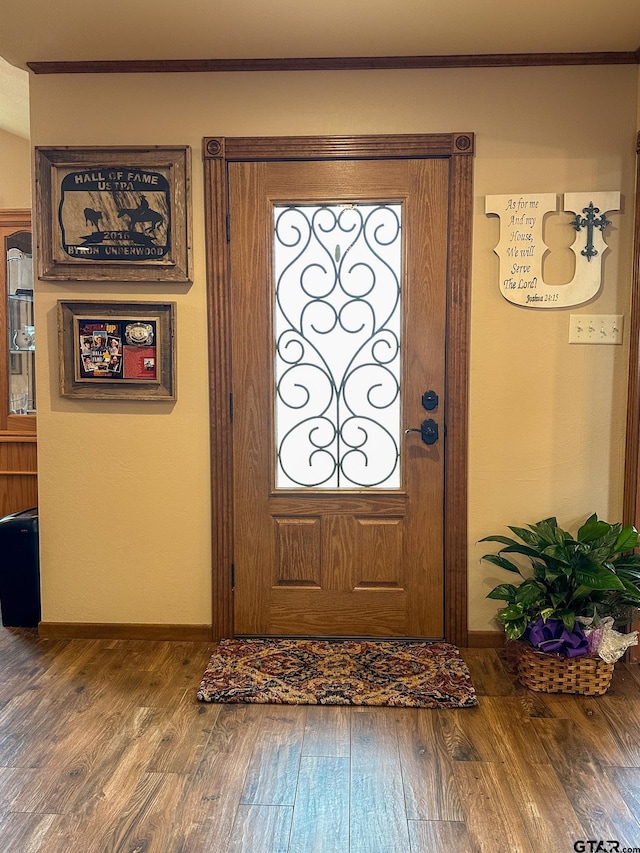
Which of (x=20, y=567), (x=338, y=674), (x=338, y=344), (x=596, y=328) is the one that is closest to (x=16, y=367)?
(x=20, y=567)

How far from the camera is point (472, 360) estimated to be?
3.11 m

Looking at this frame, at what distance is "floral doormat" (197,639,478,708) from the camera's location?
2.72m

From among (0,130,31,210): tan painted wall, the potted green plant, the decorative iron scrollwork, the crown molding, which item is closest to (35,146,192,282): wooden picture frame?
the crown molding

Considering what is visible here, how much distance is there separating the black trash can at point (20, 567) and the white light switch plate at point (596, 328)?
8.14ft

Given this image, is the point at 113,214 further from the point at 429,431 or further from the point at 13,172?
the point at 13,172

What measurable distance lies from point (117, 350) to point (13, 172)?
195 centimetres

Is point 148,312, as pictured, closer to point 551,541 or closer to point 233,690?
point 233,690

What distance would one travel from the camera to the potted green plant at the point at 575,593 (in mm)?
2775

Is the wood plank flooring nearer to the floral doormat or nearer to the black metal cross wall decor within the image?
the floral doormat

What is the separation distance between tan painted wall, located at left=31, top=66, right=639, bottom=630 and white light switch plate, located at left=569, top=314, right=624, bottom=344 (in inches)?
1.5

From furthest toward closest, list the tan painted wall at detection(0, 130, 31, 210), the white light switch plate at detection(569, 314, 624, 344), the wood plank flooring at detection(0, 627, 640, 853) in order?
the tan painted wall at detection(0, 130, 31, 210) < the white light switch plate at detection(569, 314, 624, 344) < the wood plank flooring at detection(0, 627, 640, 853)

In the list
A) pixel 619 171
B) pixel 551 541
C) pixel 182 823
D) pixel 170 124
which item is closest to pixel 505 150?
pixel 619 171

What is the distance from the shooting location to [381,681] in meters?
2.85

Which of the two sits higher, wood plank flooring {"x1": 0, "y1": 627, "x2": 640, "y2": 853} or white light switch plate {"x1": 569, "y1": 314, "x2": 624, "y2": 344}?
white light switch plate {"x1": 569, "y1": 314, "x2": 624, "y2": 344}
